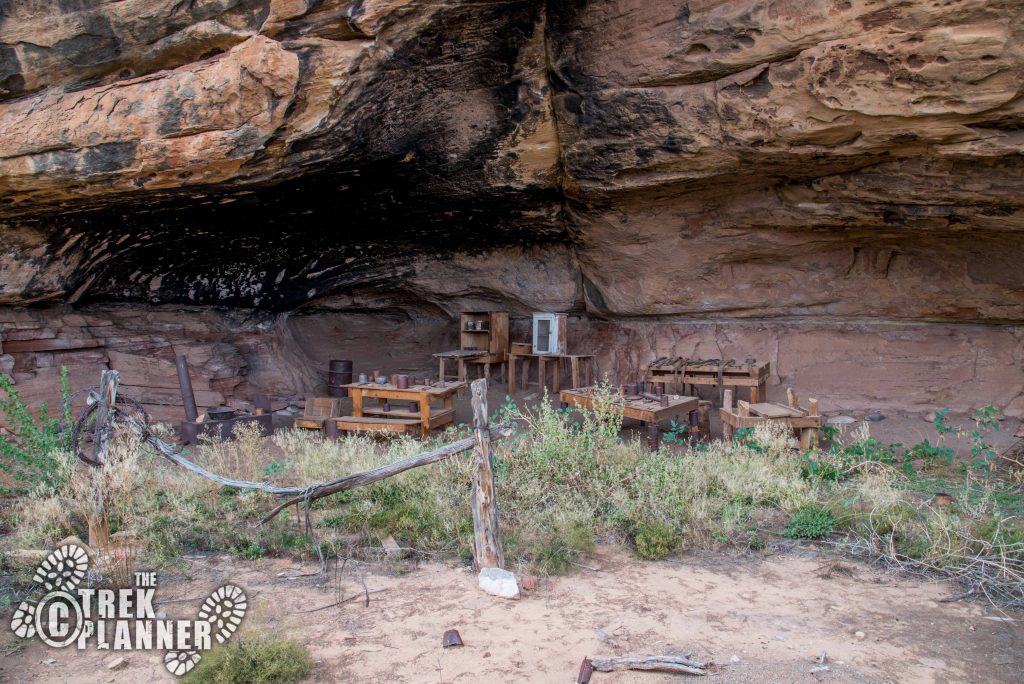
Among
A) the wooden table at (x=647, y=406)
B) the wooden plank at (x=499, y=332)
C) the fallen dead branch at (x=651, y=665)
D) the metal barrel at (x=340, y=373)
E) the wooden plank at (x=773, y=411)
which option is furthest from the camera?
the wooden plank at (x=499, y=332)

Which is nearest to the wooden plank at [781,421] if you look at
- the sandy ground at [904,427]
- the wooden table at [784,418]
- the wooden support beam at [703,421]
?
the wooden table at [784,418]

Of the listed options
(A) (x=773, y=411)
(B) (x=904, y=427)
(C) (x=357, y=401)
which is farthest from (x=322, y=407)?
(B) (x=904, y=427)

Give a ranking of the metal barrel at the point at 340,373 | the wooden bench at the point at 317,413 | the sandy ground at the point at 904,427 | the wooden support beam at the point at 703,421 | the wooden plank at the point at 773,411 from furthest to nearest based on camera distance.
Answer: the metal barrel at the point at 340,373 < the wooden bench at the point at 317,413 < the wooden support beam at the point at 703,421 < the sandy ground at the point at 904,427 < the wooden plank at the point at 773,411

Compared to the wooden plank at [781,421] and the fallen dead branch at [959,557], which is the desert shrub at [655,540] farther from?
the wooden plank at [781,421]

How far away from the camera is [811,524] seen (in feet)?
16.5

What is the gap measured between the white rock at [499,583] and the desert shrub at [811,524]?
2175 millimetres

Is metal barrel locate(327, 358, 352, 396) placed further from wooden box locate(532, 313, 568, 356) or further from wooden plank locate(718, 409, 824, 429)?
wooden plank locate(718, 409, 824, 429)

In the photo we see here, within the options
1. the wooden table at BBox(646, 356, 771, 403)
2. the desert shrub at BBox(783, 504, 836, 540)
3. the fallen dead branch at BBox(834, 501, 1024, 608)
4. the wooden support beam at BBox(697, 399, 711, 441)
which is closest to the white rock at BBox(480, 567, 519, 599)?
the desert shrub at BBox(783, 504, 836, 540)

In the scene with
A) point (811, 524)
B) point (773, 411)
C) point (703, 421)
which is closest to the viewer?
point (811, 524)

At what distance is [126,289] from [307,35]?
16.6ft

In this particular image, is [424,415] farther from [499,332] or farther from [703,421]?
[499,332]

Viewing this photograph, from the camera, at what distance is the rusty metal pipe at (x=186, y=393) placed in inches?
336

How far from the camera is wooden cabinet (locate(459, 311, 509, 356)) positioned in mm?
11312

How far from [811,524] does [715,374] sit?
4.03 metres
